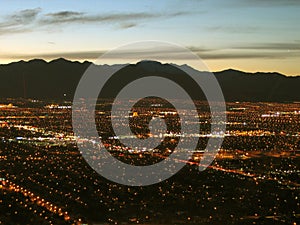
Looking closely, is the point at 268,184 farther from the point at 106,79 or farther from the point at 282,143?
the point at 106,79

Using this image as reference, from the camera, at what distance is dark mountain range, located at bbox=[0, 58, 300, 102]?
165m

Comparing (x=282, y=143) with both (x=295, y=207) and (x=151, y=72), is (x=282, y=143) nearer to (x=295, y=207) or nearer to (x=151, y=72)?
(x=295, y=207)

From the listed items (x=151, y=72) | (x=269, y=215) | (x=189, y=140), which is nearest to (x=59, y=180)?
(x=269, y=215)

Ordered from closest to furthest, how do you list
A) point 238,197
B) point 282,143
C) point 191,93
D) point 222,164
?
point 238,197 → point 222,164 → point 282,143 → point 191,93

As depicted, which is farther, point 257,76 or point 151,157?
point 257,76

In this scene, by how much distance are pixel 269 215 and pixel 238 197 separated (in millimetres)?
3649

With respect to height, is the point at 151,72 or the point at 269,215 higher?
the point at 151,72

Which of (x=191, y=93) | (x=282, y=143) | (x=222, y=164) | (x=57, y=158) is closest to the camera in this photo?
(x=222, y=164)

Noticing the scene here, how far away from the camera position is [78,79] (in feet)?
596

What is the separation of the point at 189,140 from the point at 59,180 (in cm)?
2432

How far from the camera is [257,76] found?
194 m

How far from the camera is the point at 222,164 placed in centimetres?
3853

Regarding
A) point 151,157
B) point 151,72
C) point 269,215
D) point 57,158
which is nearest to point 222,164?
point 151,157

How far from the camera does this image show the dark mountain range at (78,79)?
164725mm
